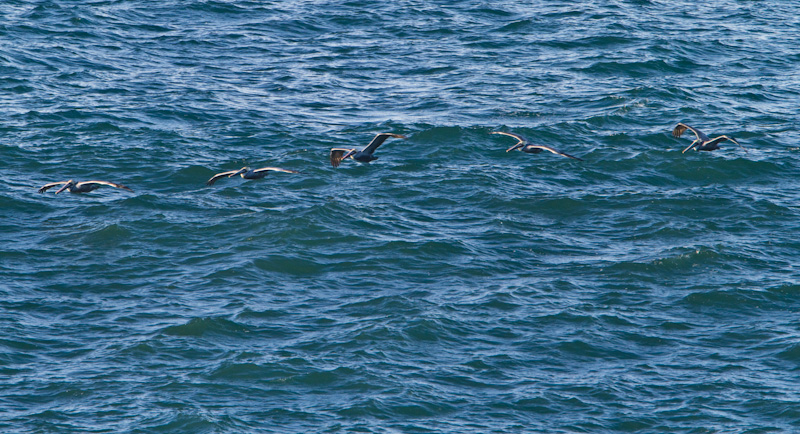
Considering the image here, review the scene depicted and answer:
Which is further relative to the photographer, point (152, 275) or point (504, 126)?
point (504, 126)

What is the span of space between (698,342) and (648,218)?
7.89 metres

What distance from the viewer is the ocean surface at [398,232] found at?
29.1 m

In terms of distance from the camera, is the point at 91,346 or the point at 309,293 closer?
the point at 91,346

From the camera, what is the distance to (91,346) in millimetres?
30969

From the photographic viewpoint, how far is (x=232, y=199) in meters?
39.7

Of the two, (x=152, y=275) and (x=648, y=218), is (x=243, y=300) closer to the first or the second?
(x=152, y=275)

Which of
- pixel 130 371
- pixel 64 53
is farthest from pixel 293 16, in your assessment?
pixel 130 371

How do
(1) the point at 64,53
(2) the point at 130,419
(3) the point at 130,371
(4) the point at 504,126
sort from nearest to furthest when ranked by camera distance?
1. (2) the point at 130,419
2. (3) the point at 130,371
3. (4) the point at 504,126
4. (1) the point at 64,53

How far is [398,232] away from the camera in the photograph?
37.5 meters

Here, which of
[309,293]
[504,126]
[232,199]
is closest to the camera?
[309,293]

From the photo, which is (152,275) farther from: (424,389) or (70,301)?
(424,389)

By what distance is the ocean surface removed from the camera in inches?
1146

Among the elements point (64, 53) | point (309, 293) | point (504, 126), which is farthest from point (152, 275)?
point (64, 53)

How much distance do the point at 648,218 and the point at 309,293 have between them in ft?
41.6
